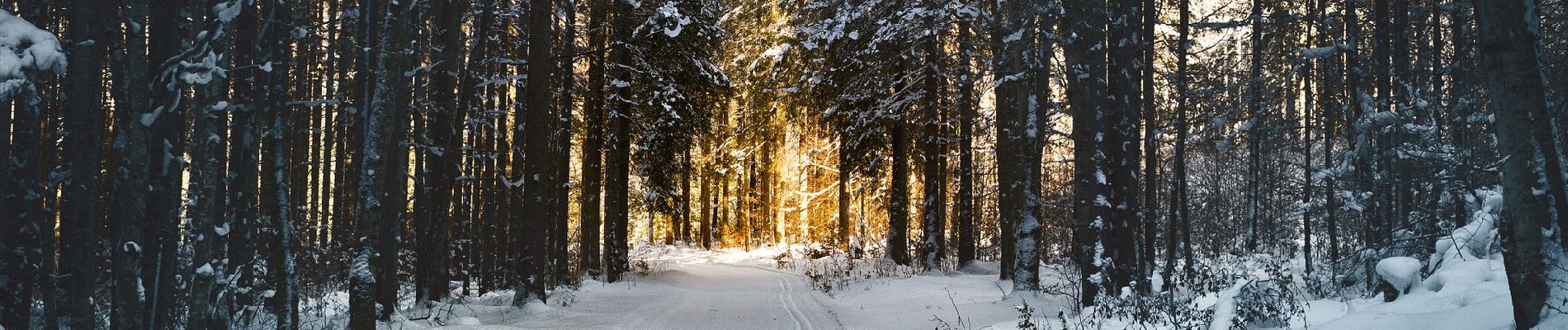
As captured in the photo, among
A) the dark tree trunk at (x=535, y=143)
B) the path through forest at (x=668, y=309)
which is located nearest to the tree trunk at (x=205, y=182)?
the path through forest at (x=668, y=309)

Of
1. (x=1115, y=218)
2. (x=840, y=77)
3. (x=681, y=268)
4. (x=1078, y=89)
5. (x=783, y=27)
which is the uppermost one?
(x=783, y=27)

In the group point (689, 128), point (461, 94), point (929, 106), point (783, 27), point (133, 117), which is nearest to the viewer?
point (133, 117)

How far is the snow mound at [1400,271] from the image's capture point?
7.15 meters

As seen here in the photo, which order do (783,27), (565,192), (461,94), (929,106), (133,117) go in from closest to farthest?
(133,117) < (461,94) < (565,192) < (929,106) < (783,27)

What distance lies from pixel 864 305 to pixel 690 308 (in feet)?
9.45

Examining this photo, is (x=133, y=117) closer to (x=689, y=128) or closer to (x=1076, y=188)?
(x=1076, y=188)

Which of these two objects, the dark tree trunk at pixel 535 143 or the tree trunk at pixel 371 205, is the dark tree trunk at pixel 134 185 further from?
the dark tree trunk at pixel 535 143

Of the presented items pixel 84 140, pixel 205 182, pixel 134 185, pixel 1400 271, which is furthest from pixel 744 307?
pixel 1400 271

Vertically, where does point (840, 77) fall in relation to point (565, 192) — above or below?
above

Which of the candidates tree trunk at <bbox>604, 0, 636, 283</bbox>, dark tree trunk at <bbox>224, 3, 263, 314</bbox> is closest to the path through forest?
tree trunk at <bbox>604, 0, 636, 283</bbox>

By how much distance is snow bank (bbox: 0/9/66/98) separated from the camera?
6574 millimetres

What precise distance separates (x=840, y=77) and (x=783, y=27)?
490 centimetres

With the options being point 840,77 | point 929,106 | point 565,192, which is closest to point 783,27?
point 840,77

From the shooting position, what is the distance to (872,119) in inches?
816
